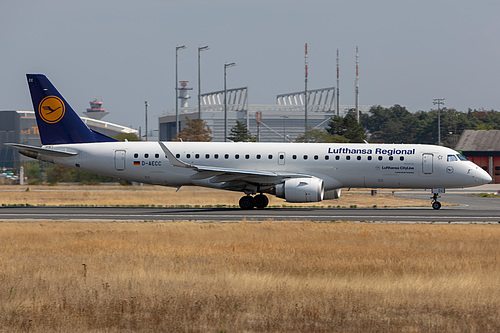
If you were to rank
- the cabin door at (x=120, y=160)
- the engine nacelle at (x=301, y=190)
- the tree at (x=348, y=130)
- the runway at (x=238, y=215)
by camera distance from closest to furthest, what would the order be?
the runway at (x=238, y=215) < the engine nacelle at (x=301, y=190) < the cabin door at (x=120, y=160) < the tree at (x=348, y=130)

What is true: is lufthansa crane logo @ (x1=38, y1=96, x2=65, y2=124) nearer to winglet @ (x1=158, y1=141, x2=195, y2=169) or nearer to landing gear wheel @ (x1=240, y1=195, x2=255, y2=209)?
winglet @ (x1=158, y1=141, x2=195, y2=169)

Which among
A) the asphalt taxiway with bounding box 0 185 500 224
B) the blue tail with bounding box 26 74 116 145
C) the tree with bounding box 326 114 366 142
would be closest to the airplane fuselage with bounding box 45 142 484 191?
the asphalt taxiway with bounding box 0 185 500 224

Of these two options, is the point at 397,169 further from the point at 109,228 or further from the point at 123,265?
the point at 123,265

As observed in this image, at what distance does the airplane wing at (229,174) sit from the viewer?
3569 cm

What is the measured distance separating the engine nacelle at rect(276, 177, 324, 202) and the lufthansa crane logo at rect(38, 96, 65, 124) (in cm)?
1306

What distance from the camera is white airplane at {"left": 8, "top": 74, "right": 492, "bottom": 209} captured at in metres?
37.0

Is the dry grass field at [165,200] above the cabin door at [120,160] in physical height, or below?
below

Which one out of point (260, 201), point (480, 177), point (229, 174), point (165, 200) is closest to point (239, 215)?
point (229, 174)

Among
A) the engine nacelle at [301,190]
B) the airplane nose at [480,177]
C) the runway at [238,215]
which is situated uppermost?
the airplane nose at [480,177]

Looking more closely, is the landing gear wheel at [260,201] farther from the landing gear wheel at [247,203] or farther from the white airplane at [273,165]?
the landing gear wheel at [247,203]

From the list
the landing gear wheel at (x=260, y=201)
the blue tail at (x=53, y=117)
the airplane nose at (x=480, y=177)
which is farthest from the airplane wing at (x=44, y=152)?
the airplane nose at (x=480, y=177)

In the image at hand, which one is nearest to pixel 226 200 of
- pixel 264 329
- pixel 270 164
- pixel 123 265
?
pixel 270 164

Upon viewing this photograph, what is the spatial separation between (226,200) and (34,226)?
64.3ft

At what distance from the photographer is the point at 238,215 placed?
3388cm
